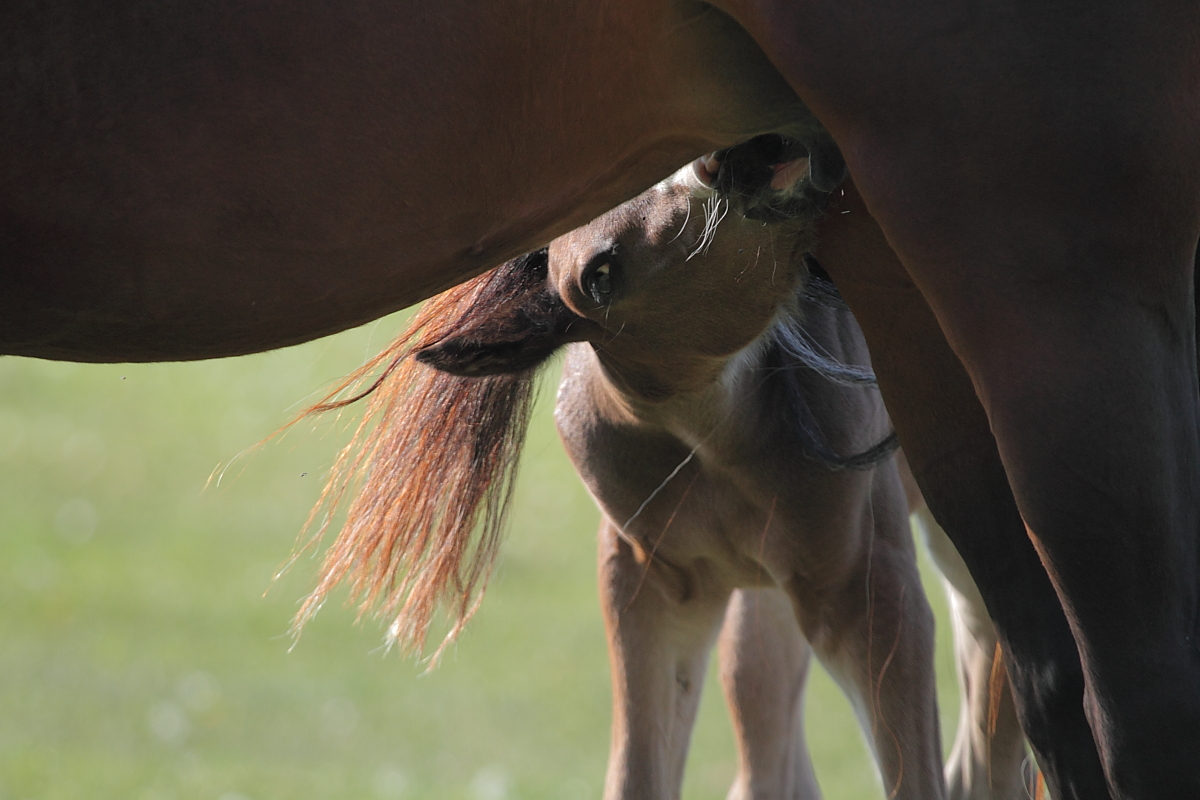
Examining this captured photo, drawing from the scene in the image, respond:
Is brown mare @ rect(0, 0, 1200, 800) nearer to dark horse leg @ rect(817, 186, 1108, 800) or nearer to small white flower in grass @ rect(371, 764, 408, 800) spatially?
dark horse leg @ rect(817, 186, 1108, 800)

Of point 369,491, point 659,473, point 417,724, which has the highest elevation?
point 369,491

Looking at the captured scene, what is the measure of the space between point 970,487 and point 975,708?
52.9 inches

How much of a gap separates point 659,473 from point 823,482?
26cm

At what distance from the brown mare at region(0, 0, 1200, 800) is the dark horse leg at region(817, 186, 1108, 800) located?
0.19 m

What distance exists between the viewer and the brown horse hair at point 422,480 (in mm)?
1960

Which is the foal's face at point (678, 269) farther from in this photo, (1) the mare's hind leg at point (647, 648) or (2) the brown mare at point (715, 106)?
(1) the mare's hind leg at point (647, 648)

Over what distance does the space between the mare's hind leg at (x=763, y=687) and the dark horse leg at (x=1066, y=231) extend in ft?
4.98

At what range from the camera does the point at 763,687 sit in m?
2.54

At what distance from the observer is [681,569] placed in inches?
85.3

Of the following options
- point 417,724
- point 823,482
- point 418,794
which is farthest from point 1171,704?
point 417,724

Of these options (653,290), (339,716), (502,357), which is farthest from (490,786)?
(653,290)

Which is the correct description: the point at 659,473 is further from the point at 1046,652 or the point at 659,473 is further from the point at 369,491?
the point at 1046,652

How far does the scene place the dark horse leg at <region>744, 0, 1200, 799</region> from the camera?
0.95 m

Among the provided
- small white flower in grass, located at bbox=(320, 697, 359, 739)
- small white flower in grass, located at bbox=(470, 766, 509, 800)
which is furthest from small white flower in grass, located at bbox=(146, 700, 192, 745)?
small white flower in grass, located at bbox=(470, 766, 509, 800)
